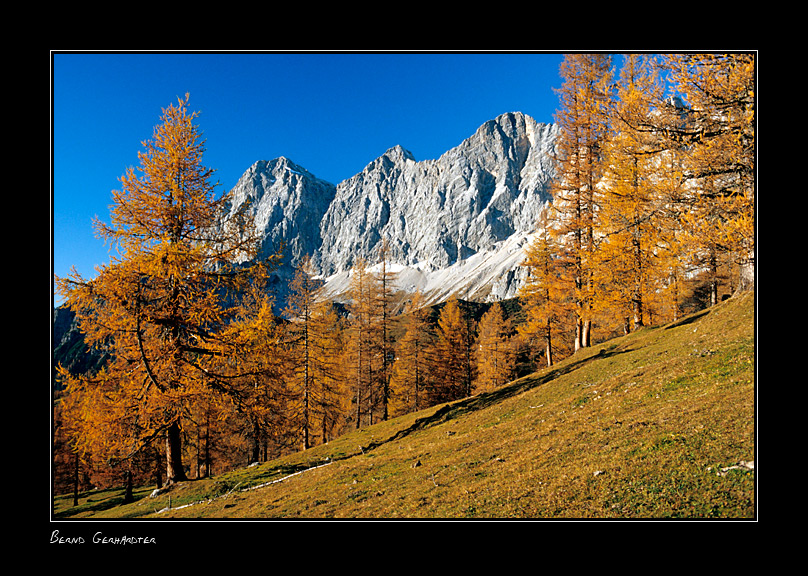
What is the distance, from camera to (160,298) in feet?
41.2

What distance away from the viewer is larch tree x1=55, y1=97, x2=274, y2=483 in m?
11.8

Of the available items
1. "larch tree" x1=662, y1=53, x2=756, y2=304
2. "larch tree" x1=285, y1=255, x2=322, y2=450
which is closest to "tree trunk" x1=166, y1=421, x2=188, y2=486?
"larch tree" x1=285, y1=255, x2=322, y2=450

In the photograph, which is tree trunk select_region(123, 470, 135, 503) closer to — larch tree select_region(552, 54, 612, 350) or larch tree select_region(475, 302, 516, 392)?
larch tree select_region(552, 54, 612, 350)

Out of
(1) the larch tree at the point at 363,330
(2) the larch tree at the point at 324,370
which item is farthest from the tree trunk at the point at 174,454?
(1) the larch tree at the point at 363,330

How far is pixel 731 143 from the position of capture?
10.2m

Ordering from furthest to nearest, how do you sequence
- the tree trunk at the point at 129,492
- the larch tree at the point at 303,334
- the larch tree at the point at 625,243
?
the larch tree at the point at 303,334
the tree trunk at the point at 129,492
the larch tree at the point at 625,243

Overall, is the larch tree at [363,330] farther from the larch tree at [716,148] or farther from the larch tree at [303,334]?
the larch tree at [716,148]

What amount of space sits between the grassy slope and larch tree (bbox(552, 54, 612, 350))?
284 inches

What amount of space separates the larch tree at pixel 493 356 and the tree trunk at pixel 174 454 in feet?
124

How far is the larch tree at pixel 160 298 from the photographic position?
1184 cm

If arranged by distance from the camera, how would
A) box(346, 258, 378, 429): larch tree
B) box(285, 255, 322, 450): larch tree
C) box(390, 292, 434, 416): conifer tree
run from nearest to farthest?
box(285, 255, 322, 450): larch tree → box(346, 258, 378, 429): larch tree → box(390, 292, 434, 416): conifer tree

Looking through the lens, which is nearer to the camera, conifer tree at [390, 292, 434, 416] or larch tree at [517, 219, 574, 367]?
larch tree at [517, 219, 574, 367]
